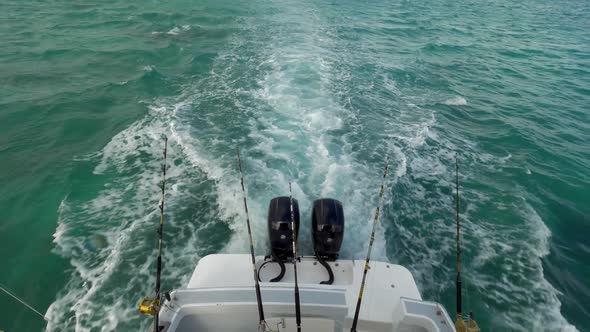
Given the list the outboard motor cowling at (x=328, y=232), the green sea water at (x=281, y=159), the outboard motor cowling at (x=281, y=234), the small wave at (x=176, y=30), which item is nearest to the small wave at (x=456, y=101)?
the green sea water at (x=281, y=159)

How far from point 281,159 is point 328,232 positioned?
3.93 metres

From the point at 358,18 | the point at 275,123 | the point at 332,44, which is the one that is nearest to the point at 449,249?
the point at 275,123

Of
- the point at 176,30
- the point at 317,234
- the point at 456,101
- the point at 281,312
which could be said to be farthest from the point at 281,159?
the point at 176,30

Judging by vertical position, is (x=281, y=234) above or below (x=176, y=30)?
below

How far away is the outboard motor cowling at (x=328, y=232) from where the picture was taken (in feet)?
15.8

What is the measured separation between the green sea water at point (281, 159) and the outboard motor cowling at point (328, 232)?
1.26 metres

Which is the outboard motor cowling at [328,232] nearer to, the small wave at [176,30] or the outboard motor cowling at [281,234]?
the outboard motor cowling at [281,234]

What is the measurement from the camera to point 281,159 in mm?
8453

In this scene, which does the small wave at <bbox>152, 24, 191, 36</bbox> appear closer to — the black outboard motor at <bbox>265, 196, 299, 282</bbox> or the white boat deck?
the black outboard motor at <bbox>265, 196, 299, 282</bbox>

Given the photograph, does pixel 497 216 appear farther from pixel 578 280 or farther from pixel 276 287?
pixel 276 287

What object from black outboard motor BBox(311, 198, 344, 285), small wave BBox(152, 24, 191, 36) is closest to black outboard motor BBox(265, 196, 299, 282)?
black outboard motor BBox(311, 198, 344, 285)

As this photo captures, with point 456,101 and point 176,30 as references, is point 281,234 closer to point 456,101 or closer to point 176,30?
point 456,101

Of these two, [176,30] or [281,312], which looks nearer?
[281,312]

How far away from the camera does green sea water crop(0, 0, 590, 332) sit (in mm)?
5531
